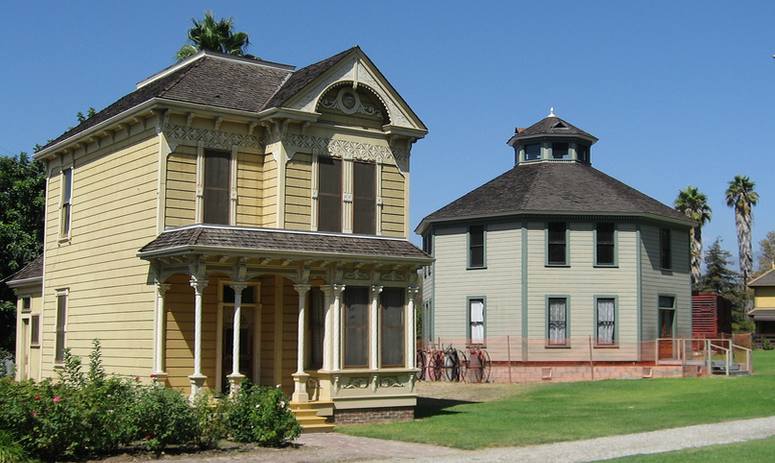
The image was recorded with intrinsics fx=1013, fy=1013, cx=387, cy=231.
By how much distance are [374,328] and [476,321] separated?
58.9 feet

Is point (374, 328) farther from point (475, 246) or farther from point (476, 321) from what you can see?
point (475, 246)

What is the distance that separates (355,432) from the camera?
22.6 m

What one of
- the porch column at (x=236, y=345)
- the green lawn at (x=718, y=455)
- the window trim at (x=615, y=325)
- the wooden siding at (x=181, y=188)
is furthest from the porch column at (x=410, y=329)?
the window trim at (x=615, y=325)

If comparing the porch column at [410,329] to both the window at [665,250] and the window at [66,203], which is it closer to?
the window at [66,203]

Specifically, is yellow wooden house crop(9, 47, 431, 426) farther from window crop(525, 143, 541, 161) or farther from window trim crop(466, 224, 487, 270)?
Result: window crop(525, 143, 541, 161)

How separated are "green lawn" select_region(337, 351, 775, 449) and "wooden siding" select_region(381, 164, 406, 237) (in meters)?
5.00

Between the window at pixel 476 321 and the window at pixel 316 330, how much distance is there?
58.1 ft

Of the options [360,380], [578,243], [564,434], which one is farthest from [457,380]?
[564,434]

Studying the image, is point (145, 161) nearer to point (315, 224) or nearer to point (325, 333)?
point (315, 224)

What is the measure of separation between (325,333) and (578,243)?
1919 cm

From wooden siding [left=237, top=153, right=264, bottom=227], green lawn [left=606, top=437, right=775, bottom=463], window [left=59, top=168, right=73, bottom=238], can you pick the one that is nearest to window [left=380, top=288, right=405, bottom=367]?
wooden siding [left=237, top=153, right=264, bottom=227]

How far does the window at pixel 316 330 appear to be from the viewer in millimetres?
24828

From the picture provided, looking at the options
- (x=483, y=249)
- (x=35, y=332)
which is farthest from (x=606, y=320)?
(x=35, y=332)

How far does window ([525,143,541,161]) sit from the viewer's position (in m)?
46.5
